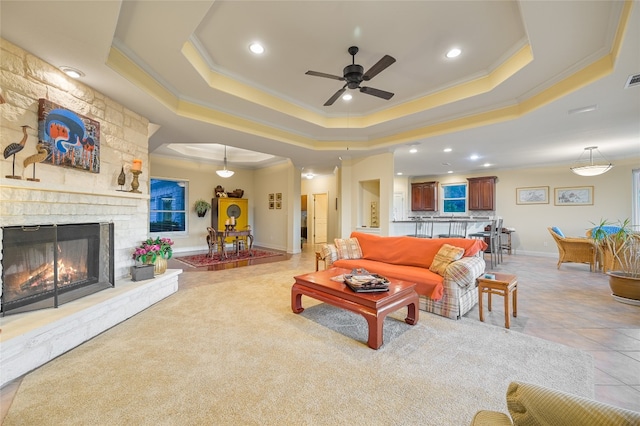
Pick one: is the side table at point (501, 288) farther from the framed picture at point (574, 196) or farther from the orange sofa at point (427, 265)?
the framed picture at point (574, 196)

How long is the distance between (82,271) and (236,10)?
10.1ft

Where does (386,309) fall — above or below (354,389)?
above

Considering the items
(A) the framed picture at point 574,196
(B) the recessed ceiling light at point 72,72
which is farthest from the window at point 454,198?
(B) the recessed ceiling light at point 72,72

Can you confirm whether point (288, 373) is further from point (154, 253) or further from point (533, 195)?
point (533, 195)

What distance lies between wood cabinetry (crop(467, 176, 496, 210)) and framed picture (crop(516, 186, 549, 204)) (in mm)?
656

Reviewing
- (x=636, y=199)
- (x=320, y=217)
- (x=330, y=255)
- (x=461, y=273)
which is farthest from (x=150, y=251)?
(x=636, y=199)

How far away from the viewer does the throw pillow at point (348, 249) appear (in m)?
4.32

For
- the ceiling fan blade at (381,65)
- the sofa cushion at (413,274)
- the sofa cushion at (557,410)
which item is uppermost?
the ceiling fan blade at (381,65)

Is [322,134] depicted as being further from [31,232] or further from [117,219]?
[31,232]

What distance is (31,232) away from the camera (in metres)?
2.32

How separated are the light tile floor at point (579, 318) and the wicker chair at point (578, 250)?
22 centimetres

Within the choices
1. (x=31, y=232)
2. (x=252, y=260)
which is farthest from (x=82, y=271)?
(x=252, y=260)

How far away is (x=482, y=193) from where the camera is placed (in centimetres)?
856

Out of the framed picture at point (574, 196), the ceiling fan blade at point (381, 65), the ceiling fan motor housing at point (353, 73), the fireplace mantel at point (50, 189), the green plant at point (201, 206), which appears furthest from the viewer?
the green plant at point (201, 206)
